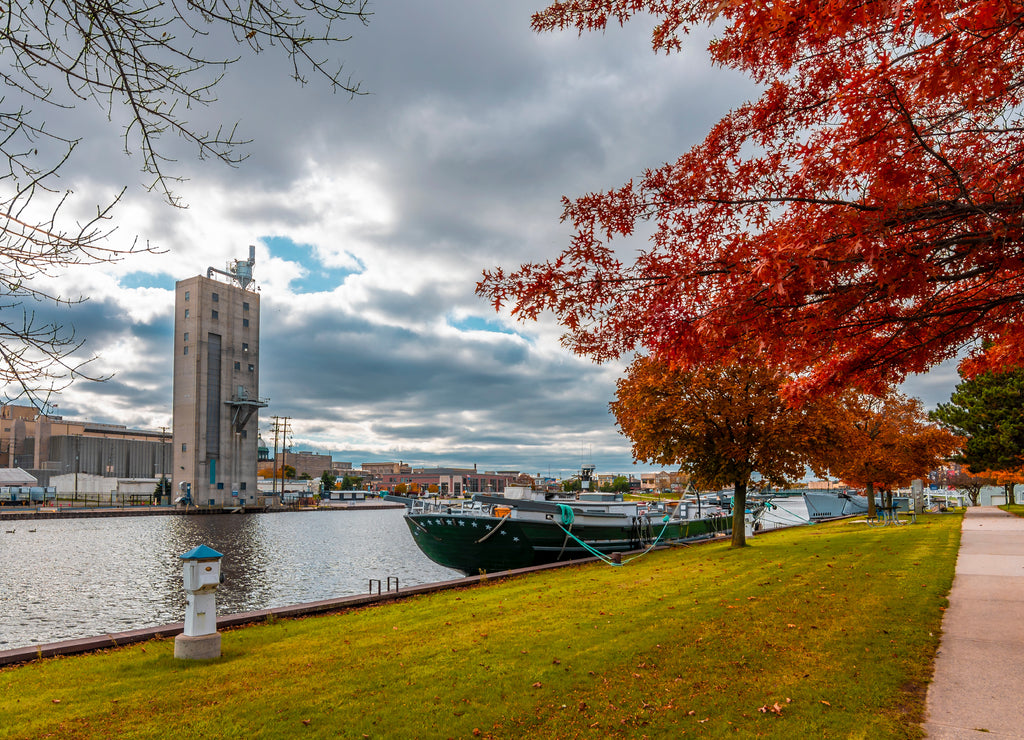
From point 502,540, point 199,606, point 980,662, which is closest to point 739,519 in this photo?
point 502,540

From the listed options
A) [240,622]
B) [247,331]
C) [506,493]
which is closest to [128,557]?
[506,493]

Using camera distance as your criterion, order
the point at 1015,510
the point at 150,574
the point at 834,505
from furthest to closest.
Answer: the point at 834,505 → the point at 1015,510 → the point at 150,574

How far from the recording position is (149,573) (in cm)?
3144

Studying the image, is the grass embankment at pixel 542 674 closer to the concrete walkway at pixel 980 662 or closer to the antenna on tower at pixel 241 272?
the concrete walkway at pixel 980 662

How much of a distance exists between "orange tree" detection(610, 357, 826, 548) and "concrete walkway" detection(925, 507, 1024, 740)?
9391mm

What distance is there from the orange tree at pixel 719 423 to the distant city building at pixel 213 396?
91102 millimetres

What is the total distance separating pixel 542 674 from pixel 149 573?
1189 inches

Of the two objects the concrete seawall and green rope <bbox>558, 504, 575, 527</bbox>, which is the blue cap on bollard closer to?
green rope <bbox>558, 504, 575, 527</bbox>

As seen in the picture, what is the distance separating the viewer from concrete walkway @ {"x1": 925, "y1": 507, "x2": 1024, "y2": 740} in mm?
5953

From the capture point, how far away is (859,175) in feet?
20.7

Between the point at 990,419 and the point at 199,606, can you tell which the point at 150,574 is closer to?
the point at 199,606

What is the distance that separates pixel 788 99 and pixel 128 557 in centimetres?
4219

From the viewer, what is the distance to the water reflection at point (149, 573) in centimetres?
2103

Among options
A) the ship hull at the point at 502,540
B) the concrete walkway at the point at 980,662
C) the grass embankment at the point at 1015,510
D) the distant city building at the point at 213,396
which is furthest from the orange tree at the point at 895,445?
the distant city building at the point at 213,396
